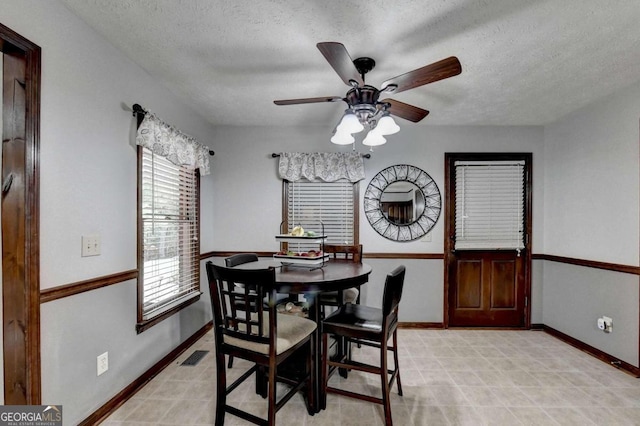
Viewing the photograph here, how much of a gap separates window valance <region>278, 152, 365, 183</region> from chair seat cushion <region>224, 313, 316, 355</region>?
1963 mm

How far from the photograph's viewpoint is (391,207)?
141 inches

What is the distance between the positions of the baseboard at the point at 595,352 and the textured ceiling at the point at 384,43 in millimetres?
2389

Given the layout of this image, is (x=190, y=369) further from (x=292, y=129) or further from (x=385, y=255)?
(x=292, y=129)

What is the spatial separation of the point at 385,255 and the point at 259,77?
236 cm

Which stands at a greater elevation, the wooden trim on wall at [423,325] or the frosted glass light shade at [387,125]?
the frosted glass light shade at [387,125]

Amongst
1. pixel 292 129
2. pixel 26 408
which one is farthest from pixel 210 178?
pixel 26 408

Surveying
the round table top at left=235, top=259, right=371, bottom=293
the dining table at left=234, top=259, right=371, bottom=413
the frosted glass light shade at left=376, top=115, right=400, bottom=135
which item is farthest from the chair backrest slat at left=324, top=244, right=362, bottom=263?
the frosted glass light shade at left=376, top=115, right=400, bottom=135

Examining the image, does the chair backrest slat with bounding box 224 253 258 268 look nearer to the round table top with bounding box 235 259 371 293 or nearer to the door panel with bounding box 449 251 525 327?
the round table top with bounding box 235 259 371 293

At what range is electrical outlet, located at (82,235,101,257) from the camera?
1747 mm

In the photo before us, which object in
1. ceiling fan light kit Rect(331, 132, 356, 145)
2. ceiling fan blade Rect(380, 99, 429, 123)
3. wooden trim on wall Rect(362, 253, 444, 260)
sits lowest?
wooden trim on wall Rect(362, 253, 444, 260)

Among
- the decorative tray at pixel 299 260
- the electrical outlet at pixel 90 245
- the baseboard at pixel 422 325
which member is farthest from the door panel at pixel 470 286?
the electrical outlet at pixel 90 245

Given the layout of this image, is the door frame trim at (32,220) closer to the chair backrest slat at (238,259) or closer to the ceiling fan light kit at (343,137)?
the chair backrest slat at (238,259)

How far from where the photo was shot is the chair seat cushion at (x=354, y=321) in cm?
183

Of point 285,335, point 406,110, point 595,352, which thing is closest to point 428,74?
point 406,110
